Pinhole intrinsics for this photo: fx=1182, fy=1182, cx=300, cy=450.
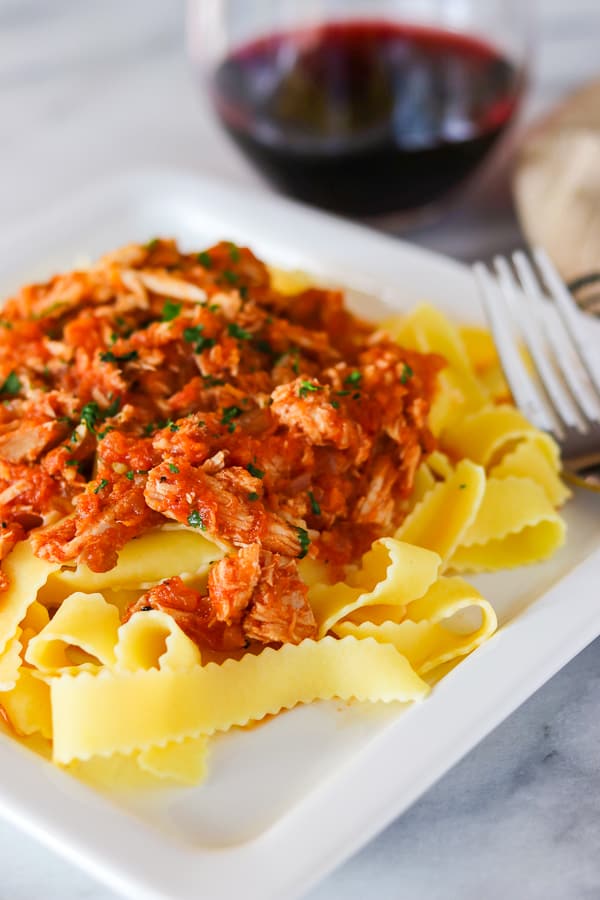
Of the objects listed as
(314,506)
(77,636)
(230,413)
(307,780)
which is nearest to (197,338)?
(230,413)

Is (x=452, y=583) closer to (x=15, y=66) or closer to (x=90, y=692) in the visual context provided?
(x=90, y=692)

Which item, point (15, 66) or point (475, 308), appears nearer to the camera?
A: point (475, 308)

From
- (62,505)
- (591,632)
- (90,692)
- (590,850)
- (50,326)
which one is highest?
(50,326)

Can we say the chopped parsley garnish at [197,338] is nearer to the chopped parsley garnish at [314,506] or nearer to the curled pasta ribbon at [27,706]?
the chopped parsley garnish at [314,506]

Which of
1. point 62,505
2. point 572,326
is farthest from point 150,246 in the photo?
point 572,326

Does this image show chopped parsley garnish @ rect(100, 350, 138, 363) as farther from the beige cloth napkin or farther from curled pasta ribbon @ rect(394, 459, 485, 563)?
the beige cloth napkin
